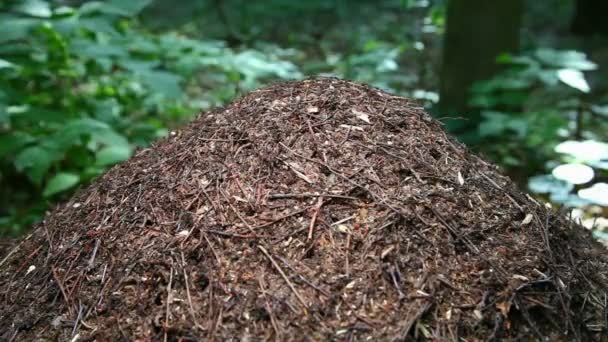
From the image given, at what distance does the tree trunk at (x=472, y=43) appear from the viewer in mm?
4480

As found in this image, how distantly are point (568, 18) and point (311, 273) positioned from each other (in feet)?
34.3

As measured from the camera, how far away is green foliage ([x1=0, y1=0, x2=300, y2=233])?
116 inches

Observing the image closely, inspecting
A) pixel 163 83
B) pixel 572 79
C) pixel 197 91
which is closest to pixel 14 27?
pixel 163 83

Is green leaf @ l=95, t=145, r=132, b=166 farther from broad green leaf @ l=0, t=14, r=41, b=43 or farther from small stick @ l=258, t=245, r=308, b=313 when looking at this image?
small stick @ l=258, t=245, r=308, b=313

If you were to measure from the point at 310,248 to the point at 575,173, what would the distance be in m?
1.28

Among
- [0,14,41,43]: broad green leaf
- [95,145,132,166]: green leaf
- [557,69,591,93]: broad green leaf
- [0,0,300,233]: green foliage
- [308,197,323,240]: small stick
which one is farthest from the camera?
[557,69,591,93]: broad green leaf

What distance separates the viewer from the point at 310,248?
1637 millimetres

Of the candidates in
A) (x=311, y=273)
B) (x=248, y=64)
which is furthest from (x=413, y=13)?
(x=311, y=273)

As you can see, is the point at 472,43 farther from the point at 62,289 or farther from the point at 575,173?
the point at 62,289

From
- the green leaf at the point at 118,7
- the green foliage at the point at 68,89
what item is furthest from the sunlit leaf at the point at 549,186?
the green leaf at the point at 118,7

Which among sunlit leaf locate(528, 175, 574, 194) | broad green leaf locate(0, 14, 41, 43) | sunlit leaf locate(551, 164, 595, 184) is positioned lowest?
sunlit leaf locate(528, 175, 574, 194)

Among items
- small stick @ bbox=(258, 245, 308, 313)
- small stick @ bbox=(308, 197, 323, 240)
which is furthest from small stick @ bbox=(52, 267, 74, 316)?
small stick @ bbox=(308, 197, 323, 240)

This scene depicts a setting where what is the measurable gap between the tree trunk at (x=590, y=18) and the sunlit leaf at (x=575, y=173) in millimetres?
7889

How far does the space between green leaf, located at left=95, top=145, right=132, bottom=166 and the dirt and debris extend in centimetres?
97
